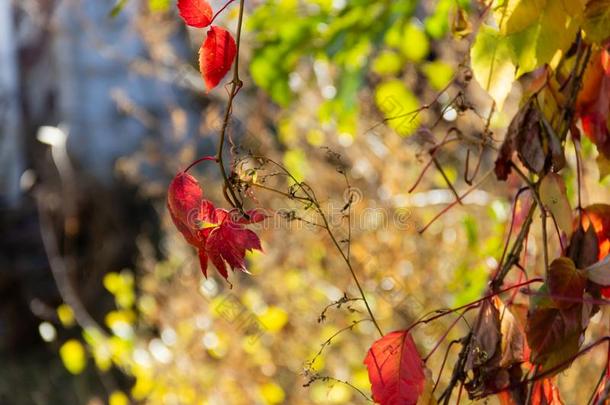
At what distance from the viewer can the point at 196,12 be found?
0.75m

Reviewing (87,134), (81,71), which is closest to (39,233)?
(87,134)

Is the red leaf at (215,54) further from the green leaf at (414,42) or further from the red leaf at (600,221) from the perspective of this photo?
the green leaf at (414,42)

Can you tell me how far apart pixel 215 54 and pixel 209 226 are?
14 cm

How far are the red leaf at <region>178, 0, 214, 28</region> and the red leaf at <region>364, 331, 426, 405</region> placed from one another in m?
0.30

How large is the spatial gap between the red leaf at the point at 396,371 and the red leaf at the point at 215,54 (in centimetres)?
26

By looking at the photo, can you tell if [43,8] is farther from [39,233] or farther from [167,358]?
[167,358]

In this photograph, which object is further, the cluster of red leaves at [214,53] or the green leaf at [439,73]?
the green leaf at [439,73]

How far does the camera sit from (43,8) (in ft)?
17.9

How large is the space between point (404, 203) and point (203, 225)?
6.22ft

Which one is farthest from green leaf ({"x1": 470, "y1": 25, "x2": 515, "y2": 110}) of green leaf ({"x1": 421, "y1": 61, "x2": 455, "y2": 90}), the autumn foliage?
green leaf ({"x1": 421, "y1": 61, "x2": 455, "y2": 90})

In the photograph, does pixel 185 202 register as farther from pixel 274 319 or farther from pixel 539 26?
pixel 274 319

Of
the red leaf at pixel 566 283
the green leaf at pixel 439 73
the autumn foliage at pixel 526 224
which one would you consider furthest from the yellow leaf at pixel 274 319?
the red leaf at pixel 566 283

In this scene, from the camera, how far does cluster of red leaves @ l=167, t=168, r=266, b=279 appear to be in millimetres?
748

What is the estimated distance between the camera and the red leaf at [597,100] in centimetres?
86
